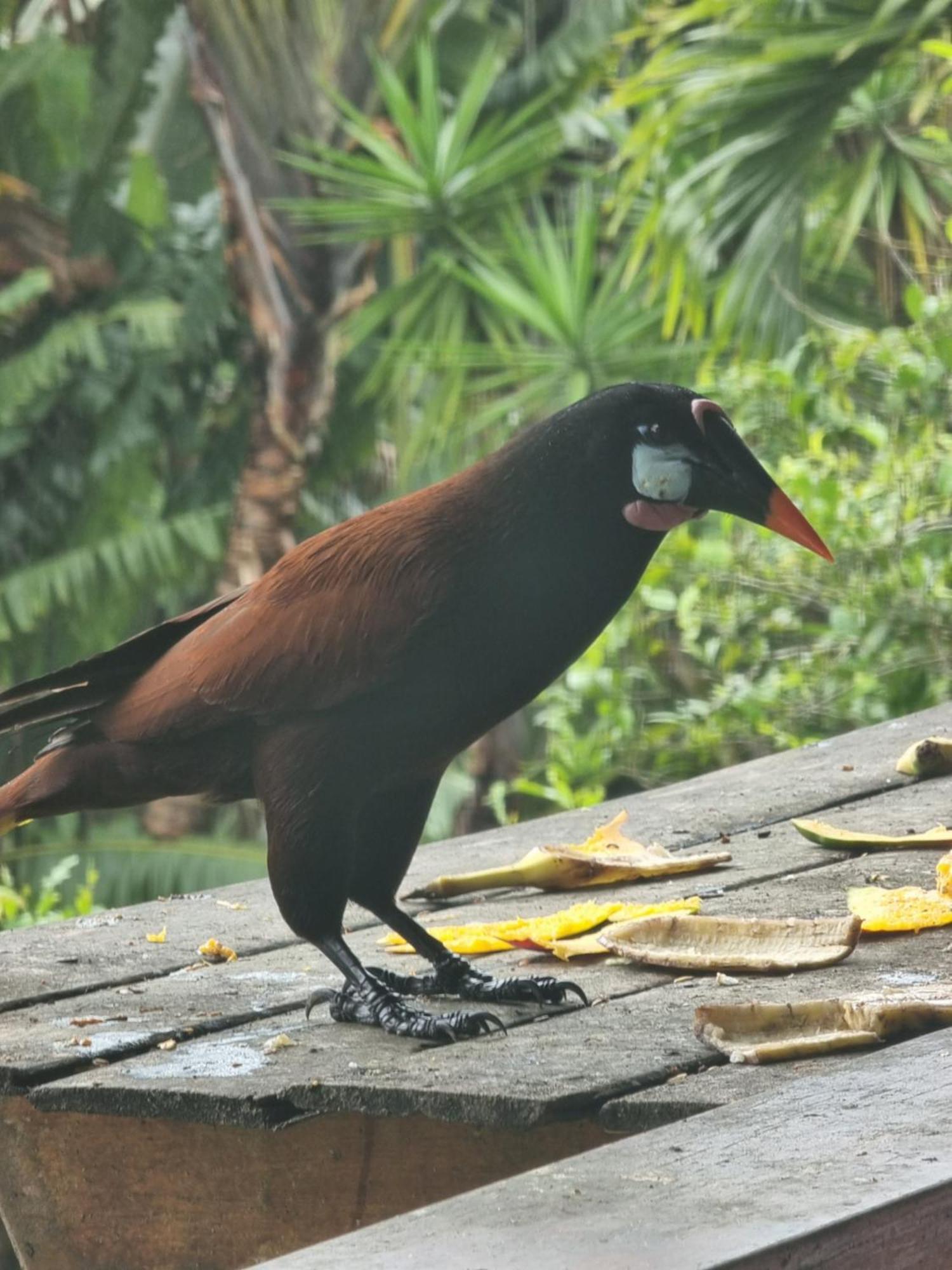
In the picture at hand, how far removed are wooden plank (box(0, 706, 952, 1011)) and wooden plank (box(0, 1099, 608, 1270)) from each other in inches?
12.5

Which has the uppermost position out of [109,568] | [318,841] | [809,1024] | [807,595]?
[318,841]

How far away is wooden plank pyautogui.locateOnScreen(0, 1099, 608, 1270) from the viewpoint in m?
1.95

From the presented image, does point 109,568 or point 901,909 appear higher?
point 109,568

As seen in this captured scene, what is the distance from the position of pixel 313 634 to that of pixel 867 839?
109cm

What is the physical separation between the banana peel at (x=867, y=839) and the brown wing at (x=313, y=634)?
0.98 meters

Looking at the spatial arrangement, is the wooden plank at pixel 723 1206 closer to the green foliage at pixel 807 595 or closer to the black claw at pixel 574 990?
the black claw at pixel 574 990

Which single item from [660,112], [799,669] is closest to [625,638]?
[799,669]

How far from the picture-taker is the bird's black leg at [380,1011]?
2.23 meters

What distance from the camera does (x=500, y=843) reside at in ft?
11.2

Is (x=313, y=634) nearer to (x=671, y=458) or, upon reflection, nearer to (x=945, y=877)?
(x=671, y=458)

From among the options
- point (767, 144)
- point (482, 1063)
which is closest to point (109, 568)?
point (767, 144)

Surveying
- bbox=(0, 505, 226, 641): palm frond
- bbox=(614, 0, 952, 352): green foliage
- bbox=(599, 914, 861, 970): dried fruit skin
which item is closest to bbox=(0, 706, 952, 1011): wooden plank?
bbox=(599, 914, 861, 970): dried fruit skin

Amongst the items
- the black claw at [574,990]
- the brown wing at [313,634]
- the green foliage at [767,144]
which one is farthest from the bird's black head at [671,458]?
the green foliage at [767,144]

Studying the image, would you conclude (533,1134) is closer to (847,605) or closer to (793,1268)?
(793,1268)
